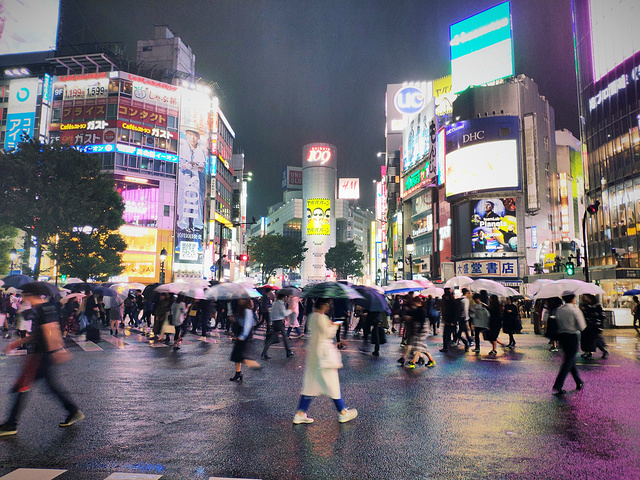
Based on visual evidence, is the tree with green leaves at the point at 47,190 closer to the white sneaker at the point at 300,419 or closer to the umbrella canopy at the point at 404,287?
the umbrella canopy at the point at 404,287

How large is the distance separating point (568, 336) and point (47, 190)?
3202cm

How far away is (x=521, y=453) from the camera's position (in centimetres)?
509

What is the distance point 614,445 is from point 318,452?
10.9 ft

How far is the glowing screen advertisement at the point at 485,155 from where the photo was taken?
153ft

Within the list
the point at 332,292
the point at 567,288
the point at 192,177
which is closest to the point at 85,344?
the point at 332,292

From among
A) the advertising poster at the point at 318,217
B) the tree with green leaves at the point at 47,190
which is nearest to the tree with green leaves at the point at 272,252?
the tree with green leaves at the point at 47,190

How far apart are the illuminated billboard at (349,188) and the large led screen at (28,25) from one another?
93.9 metres

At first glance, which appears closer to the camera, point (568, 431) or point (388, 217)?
point (568, 431)

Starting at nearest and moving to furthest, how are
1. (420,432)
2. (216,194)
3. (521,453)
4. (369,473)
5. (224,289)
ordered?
(369,473)
(521,453)
(420,432)
(224,289)
(216,194)

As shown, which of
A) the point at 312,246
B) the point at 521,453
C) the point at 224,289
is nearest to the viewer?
the point at 521,453

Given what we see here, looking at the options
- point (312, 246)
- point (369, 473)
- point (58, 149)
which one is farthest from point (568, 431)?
point (312, 246)

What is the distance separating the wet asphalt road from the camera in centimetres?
467

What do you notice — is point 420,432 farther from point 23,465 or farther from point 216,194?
point 216,194

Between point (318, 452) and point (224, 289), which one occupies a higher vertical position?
point (224, 289)
